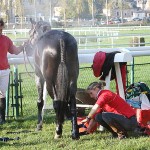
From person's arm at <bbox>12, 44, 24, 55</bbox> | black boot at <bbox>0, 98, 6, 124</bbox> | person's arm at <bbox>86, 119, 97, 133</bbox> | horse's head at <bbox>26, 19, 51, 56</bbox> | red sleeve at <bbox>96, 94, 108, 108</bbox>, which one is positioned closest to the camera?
red sleeve at <bbox>96, 94, 108, 108</bbox>

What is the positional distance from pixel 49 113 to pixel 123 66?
1888mm

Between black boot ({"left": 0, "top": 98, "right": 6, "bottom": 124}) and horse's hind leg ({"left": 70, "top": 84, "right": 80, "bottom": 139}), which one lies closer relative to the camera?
horse's hind leg ({"left": 70, "top": 84, "right": 80, "bottom": 139})

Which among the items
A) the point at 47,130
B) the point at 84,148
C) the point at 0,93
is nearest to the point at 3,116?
the point at 0,93

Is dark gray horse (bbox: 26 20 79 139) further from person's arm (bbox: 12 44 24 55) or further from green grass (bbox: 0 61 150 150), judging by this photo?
person's arm (bbox: 12 44 24 55)

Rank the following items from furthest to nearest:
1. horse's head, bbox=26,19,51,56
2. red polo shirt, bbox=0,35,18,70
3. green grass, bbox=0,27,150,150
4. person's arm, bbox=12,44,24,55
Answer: person's arm, bbox=12,44,24,55
red polo shirt, bbox=0,35,18,70
horse's head, bbox=26,19,51,56
green grass, bbox=0,27,150,150

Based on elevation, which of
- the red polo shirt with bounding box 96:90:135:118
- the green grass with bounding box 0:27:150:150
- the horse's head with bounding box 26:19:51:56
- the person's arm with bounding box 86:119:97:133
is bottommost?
the green grass with bounding box 0:27:150:150

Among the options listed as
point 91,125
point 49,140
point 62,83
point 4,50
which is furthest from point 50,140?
point 4,50

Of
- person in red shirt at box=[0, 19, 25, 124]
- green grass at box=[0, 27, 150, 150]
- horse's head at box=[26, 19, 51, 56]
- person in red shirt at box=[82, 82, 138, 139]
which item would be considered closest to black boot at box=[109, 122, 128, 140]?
person in red shirt at box=[82, 82, 138, 139]

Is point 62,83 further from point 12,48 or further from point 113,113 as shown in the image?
point 12,48

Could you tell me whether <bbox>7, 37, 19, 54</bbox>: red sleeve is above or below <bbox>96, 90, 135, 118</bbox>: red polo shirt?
above

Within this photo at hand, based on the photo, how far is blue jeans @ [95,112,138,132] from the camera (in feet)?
19.0

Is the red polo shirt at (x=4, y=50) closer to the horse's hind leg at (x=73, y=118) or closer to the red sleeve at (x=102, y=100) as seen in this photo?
the horse's hind leg at (x=73, y=118)

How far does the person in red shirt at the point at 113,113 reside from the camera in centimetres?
578

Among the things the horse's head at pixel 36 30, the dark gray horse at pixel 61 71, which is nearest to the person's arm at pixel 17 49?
the horse's head at pixel 36 30
